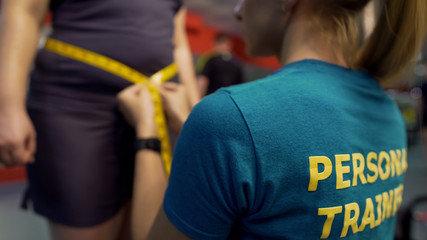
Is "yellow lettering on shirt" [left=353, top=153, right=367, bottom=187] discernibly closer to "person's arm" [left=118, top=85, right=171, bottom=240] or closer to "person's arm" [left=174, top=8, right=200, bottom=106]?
"person's arm" [left=118, top=85, right=171, bottom=240]

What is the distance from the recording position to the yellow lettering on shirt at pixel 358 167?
0.47 metres

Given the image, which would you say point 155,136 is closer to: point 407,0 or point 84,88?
point 84,88

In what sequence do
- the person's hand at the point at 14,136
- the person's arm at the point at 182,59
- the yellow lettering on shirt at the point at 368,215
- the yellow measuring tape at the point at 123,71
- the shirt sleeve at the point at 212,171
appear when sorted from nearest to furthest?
the shirt sleeve at the point at 212,171
the yellow lettering on shirt at the point at 368,215
the person's hand at the point at 14,136
the yellow measuring tape at the point at 123,71
the person's arm at the point at 182,59

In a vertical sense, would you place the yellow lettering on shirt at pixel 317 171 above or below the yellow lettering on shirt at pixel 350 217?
above

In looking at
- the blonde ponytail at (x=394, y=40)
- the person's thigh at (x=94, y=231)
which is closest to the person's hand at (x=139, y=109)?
the person's thigh at (x=94, y=231)

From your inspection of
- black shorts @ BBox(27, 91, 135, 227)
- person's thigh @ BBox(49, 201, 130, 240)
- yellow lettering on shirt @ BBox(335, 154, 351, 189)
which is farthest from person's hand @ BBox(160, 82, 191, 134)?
yellow lettering on shirt @ BBox(335, 154, 351, 189)

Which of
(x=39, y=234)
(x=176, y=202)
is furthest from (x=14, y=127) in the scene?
(x=39, y=234)

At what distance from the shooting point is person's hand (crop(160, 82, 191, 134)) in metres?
0.73

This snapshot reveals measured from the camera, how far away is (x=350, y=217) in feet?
1.54

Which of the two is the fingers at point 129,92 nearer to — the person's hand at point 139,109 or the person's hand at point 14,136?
the person's hand at point 139,109

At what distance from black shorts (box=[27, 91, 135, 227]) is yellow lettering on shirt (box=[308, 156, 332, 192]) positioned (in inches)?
19.9

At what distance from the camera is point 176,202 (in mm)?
437

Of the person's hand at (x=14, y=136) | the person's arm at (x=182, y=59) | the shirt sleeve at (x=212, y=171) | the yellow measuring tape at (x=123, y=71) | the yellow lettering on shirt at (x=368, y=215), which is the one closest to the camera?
the shirt sleeve at (x=212, y=171)

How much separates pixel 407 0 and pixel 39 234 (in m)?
2.33
